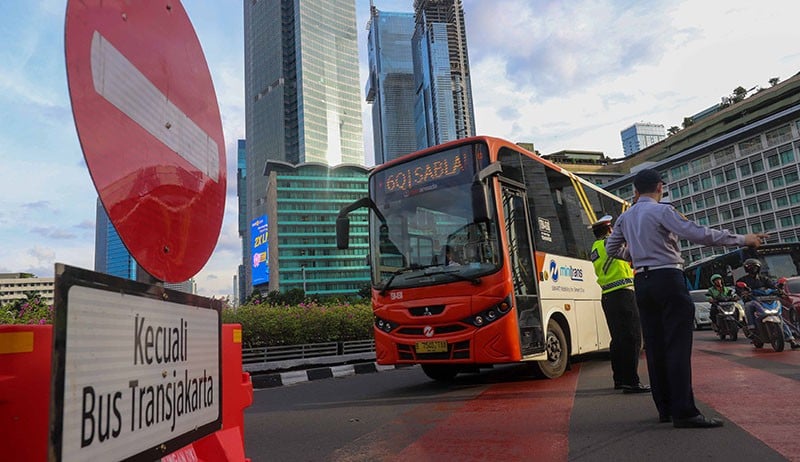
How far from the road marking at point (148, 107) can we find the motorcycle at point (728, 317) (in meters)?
13.1

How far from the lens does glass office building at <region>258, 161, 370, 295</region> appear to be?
321 ft

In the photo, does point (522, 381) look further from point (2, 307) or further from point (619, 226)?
point (2, 307)

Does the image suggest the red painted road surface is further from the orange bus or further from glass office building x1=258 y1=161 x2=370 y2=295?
glass office building x1=258 y1=161 x2=370 y2=295

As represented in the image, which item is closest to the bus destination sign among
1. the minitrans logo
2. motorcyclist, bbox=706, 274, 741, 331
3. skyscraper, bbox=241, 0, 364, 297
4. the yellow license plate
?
the minitrans logo

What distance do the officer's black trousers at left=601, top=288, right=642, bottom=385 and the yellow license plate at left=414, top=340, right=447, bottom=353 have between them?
6.15ft

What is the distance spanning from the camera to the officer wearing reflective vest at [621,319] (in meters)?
5.30

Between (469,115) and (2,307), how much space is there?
150520 mm

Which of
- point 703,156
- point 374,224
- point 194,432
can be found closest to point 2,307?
point 374,224

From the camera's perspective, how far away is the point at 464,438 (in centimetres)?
379

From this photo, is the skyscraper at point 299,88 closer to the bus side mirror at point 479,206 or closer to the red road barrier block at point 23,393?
the bus side mirror at point 479,206

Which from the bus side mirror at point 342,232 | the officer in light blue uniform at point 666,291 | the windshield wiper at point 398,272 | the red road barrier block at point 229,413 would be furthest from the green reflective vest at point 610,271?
the red road barrier block at point 229,413

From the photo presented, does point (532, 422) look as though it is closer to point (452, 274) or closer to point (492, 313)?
point (492, 313)

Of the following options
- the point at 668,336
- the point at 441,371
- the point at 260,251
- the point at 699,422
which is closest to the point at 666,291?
the point at 668,336

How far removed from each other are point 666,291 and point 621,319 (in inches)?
75.5
